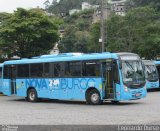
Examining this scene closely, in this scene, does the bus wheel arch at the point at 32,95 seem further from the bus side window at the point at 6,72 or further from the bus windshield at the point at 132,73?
the bus windshield at the point at 132,73

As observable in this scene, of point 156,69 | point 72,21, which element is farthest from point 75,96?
point 72,21

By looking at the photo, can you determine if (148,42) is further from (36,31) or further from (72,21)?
(72,21)

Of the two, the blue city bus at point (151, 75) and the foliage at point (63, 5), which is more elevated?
the foliage at point (63, 5)

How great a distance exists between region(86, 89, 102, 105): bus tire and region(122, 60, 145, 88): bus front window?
1739 mm

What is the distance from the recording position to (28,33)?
38406mm

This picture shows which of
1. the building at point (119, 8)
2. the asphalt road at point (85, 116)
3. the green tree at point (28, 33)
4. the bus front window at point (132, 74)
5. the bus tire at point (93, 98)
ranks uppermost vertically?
the building at point (119, 8)

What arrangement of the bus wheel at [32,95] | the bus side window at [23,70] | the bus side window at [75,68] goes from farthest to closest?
1. the bus side window at [23,70]
2. the bus wheel at [32,95]
3. the bus side window at [75,68]

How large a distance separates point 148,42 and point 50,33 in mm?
16369

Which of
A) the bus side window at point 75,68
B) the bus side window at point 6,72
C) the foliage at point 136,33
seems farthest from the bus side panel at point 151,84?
the foliage at point 136,33

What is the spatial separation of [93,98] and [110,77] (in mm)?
1560

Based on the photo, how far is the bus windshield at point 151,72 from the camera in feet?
116

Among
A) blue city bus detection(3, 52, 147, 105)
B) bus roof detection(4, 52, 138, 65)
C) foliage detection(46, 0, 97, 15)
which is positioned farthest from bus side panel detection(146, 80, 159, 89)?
foliage detection(46, 0, 97, 15)

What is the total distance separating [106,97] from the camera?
75.9 feet

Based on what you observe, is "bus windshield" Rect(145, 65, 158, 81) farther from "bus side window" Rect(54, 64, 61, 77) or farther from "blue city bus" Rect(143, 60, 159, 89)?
"bus side window" Rect(54, 64, 61, 77)
